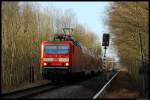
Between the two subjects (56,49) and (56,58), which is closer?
(56,58)

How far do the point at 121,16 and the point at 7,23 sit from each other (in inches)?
391

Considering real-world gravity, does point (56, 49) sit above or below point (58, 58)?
above

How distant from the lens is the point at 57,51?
29.1 metres

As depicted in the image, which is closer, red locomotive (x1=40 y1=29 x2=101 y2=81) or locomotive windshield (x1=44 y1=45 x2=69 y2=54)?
red locomotive (x1=40 y1=29 x2=101 y2=81)

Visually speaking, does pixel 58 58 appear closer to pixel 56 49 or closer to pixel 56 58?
pixel 56 58

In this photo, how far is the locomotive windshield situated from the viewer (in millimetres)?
28828

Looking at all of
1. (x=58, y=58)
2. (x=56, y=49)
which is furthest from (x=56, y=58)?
(x=56, y=49)

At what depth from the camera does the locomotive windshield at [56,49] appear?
28.8 metres

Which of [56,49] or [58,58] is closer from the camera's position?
[58,58]

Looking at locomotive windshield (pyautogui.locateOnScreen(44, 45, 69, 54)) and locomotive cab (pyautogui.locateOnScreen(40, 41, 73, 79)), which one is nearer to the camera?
locomotive cab (pyautogui.locateOnScreen(40, 41, 73, 79))

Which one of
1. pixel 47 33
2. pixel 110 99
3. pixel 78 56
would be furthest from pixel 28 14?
pixel 110 99

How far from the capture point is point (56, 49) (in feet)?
95.7

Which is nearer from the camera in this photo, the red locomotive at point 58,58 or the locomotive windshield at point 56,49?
the red locomotive at point 58,58

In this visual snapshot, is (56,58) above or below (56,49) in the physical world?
below
